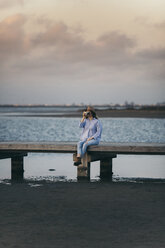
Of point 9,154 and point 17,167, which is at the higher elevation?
point 9,154

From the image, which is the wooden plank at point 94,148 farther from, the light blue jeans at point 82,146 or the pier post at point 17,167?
the pier post at point 17,167

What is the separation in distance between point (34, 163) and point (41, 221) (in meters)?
11.6

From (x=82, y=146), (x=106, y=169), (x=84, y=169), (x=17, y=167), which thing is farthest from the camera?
(x=17, y=167)

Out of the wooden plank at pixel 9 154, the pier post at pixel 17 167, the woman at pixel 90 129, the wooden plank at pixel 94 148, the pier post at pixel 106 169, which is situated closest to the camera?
the wooden plank at pixel 94 148

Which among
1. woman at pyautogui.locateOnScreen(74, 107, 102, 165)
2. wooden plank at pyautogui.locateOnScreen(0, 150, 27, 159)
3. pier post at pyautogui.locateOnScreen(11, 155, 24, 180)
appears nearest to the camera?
woman at pyautogui.locateOnScreen(74, 107, 102, 165)

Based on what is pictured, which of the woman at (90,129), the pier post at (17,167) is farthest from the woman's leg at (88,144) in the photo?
the pier post at (17,167)

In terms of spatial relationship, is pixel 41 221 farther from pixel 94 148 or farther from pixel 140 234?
pixel 94 148

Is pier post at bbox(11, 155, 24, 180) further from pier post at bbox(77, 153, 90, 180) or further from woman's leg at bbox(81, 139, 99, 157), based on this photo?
woman's leg at bbox(81, 139, 99, 157)

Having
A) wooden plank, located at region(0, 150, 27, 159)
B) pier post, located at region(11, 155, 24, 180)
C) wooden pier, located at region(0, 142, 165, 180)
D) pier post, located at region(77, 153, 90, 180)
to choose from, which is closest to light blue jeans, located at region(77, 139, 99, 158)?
wooden pier, located at region(0, 142, 165, 180)

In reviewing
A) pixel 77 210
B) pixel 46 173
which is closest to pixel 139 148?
pixel 46 173

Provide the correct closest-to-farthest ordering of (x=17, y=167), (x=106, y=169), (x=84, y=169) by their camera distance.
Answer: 1. (x=84, y=169)
2. (x=106, y=169)
3. (x=17, y=167)

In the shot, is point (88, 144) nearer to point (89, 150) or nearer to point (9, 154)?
point (89, 150)

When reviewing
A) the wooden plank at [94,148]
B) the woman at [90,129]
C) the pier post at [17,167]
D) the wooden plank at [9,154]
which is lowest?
the pier post at [17,167]

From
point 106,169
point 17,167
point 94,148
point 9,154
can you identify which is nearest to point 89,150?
point 94,148
